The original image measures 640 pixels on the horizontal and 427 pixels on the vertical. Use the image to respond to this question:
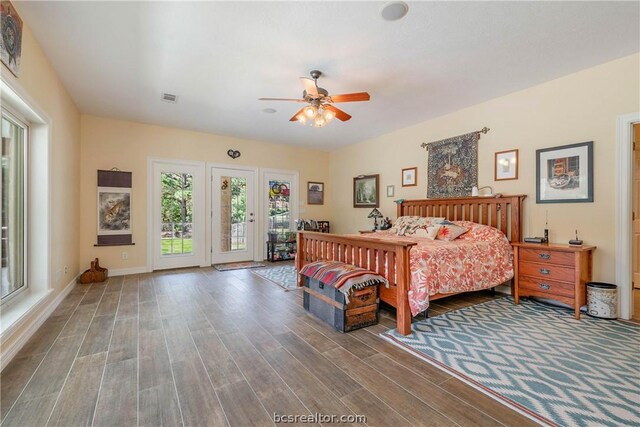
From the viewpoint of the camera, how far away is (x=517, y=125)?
3689mm

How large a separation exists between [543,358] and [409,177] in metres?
3.48

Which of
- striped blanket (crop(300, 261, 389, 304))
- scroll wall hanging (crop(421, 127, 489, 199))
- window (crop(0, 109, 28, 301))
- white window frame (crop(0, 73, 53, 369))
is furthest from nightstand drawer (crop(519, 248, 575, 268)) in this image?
window (crop(0, 109, 28, 301))

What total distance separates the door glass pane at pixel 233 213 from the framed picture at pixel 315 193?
1572 millimetres

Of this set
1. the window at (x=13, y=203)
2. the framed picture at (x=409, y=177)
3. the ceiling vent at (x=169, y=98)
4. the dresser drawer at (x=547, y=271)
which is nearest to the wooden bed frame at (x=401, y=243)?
the framed picture at (x=409, y=177)

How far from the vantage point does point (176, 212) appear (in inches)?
209

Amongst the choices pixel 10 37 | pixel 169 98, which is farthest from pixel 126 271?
pixel 10 37

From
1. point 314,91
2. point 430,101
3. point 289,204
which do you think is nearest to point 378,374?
point 314,91

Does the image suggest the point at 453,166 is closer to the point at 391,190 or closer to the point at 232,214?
the point at 391,190

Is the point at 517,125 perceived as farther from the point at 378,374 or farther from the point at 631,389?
the point at 378,374

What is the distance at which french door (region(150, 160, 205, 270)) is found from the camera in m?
5.13

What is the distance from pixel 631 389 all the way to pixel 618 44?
115 inches

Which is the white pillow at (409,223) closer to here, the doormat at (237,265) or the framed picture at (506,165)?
the framed picture at (506,165)

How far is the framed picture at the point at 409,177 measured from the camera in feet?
16.4

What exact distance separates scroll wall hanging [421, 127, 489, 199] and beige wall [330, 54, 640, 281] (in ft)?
0.32
